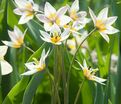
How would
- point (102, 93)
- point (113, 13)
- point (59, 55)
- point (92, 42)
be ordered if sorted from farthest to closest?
point (92, 42), point (113, 13), point (102, 93), point (59, 55)

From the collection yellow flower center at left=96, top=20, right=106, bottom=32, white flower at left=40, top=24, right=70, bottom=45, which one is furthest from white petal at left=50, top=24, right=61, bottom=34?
yellow flower center at left=96, top=20, right=106, bottom=32

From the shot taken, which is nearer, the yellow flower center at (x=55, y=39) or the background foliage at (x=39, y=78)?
the yellow flower center at (x=55, y=39)

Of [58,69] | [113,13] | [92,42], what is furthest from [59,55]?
[92,42]

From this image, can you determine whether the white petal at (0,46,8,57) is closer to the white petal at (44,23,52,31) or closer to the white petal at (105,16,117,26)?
the white petal at (44,23,52,31)

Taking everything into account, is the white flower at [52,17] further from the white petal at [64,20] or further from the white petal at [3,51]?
the white petal at [3,51]

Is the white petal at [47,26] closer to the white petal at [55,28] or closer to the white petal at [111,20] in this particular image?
the white petal at [55,28]

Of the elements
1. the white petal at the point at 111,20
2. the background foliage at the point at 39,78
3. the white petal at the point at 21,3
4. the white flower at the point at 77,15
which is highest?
the white petal at the point at 21,3

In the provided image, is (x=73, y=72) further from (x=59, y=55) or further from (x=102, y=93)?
(x=59, y=55)

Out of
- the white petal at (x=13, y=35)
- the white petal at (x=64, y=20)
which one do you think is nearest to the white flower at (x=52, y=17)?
the white petal at (x=64, y=20)

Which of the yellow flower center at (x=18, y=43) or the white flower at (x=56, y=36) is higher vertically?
the white flower at (x=56, y=36)
